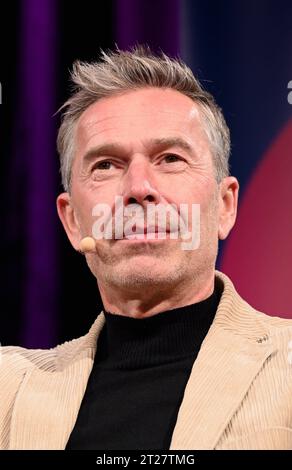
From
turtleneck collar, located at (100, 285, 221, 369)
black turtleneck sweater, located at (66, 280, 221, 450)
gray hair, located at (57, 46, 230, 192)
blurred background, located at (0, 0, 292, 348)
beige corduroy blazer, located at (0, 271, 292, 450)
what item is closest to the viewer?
beige corduroy blazer, located at (0, 271, 292, 450)

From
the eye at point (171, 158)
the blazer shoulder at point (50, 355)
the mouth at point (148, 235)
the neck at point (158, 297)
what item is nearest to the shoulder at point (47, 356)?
the blazer shoulder at point (50, 355)

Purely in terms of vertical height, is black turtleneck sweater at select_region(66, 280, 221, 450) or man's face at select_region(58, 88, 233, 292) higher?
man's face at select_region(58, 88, 233, 292)

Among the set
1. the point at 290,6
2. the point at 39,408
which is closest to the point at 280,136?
the point at 290,6

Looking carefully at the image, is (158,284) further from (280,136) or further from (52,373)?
(280,136)

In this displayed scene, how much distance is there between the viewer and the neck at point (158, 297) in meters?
1.46

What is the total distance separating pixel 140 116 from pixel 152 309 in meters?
0.39

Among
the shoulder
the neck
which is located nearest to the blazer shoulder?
the shoulder

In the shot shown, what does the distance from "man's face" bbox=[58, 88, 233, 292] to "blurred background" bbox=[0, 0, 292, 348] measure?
0.18 metres

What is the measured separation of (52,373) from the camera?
1.49 m

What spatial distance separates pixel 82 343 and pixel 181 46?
0.74m

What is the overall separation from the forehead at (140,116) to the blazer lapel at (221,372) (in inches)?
14.0

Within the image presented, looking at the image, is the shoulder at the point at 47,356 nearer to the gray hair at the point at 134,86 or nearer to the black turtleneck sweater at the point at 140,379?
the black turtleneck sweater at the point at 140,379

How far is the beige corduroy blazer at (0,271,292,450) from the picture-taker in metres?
1.20

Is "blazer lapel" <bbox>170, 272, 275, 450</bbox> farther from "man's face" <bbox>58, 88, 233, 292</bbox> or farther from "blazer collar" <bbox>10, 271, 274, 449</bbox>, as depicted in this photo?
"man's face" <bbox>58, 88, 233, 292</bbox>
